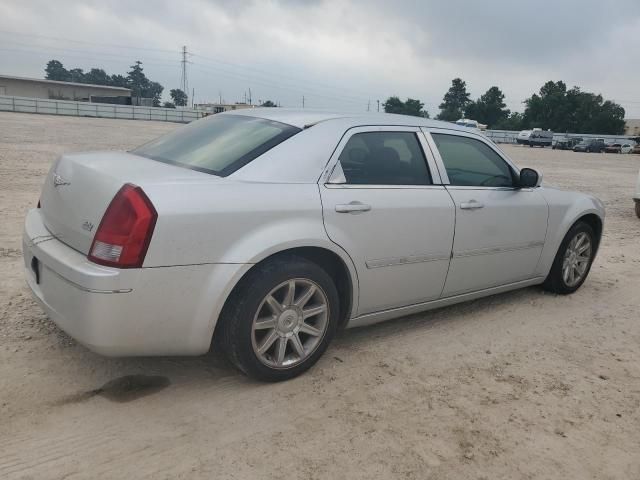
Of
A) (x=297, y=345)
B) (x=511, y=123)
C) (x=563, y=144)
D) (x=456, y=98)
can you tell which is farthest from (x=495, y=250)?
(x=456, y=98)

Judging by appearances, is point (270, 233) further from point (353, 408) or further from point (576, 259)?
point (576, 259)

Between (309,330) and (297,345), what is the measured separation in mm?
113

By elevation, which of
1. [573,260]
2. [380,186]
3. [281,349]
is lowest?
[281,349]

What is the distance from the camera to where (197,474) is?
2332 millimetres

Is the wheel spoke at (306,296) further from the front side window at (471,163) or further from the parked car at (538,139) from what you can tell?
the parked car at (538,139)

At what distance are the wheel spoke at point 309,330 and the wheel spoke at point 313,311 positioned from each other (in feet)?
0.16

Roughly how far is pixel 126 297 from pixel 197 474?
33.5 inches

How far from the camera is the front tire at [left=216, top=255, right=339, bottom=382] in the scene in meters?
2.86

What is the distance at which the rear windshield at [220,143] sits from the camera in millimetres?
3109

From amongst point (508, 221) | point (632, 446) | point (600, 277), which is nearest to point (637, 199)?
point (600, 277)

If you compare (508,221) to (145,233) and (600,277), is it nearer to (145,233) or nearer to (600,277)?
(600,277)

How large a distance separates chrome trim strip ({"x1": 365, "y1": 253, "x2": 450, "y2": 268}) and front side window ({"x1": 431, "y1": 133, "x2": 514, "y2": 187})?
546 mm

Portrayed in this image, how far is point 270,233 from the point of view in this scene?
2.88 meters

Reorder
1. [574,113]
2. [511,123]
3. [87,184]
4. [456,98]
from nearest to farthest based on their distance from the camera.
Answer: [87,184] < [574,113] < [511,123] < [456,98]
